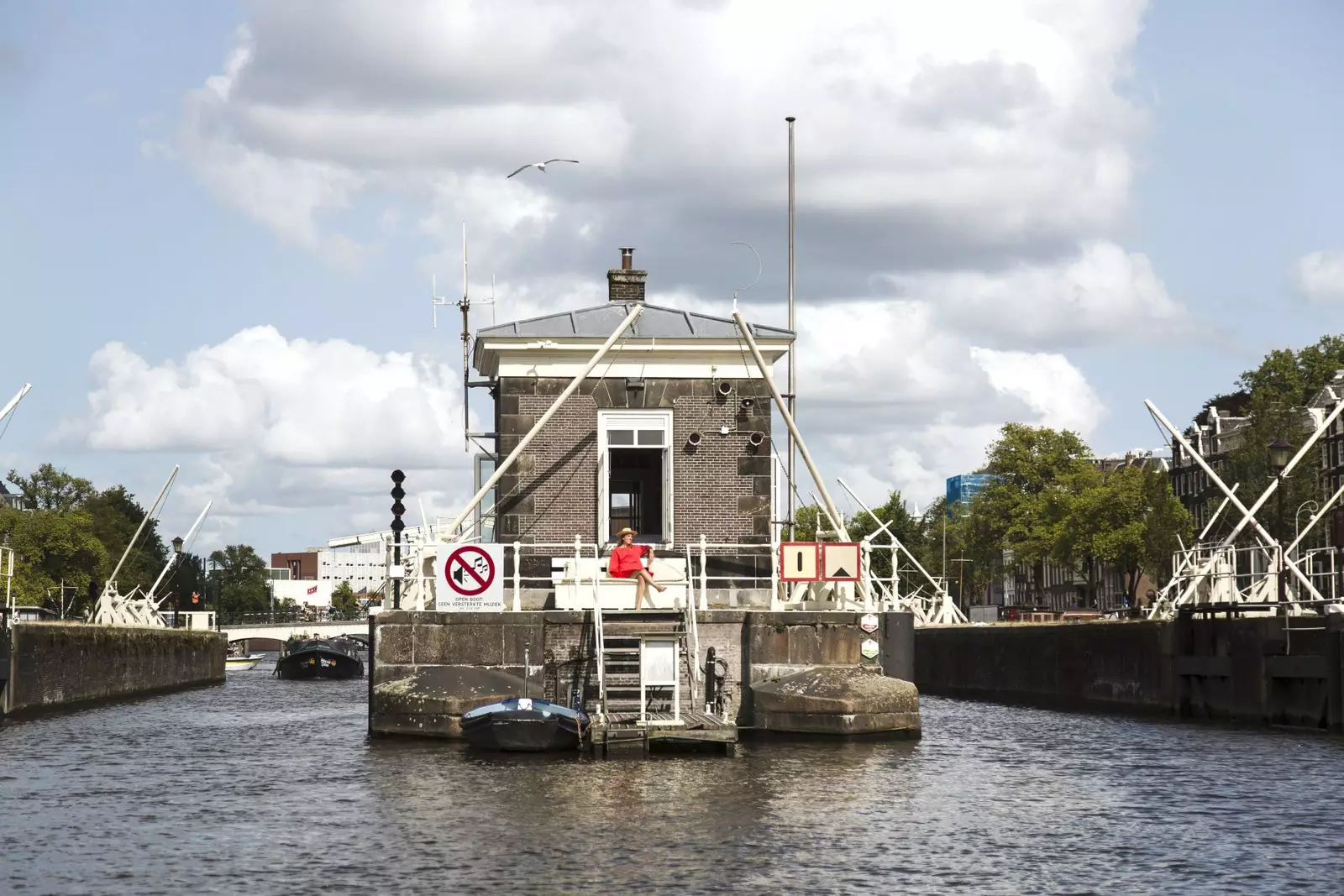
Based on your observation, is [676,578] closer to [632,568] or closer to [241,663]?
[632,568]

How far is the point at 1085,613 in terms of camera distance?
301 ft

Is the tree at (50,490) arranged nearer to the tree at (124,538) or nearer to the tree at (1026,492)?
the tree at (124,538)

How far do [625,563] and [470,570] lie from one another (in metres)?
→ 3.09

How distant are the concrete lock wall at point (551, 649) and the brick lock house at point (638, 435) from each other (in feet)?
14.0

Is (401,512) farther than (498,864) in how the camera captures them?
Yes

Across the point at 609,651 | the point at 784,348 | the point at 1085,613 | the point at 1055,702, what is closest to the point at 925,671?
the point at 1085,613

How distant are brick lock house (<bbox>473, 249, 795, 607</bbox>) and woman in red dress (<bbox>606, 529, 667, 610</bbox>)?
3.50 meters

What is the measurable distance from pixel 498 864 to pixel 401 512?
19718 millimetres

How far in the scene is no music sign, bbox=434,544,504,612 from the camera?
35750mm

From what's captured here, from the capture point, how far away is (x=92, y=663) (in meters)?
58.0

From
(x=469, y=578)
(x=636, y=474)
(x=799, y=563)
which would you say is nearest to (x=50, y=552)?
(x=636, y=474)

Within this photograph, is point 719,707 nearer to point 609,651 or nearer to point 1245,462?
point 609,651

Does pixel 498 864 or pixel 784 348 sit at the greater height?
pixel 784 348

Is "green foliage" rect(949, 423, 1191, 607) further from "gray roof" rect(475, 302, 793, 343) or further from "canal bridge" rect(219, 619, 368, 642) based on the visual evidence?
"canal bridge" rect(219, 619, 368, 642)
